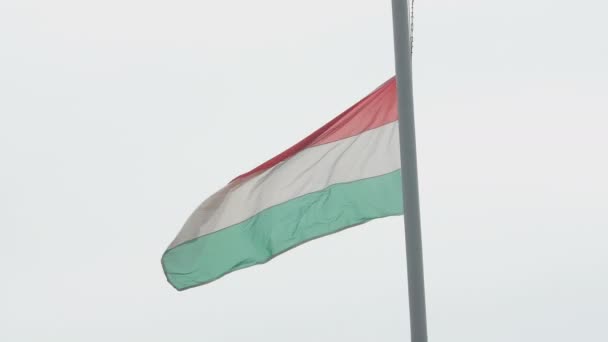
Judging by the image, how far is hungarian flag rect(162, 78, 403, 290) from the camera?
12039 millimetres

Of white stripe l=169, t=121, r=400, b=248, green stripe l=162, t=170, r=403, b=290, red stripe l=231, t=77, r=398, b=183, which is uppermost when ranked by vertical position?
red stripe l=231, t=77, r=398, b=183

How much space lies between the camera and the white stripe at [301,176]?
12.2 meters

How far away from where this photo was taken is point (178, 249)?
12.2 m

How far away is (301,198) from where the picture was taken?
12141mm

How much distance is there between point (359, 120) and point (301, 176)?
0.90 m

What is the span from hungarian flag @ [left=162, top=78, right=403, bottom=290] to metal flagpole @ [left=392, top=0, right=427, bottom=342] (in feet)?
6.27

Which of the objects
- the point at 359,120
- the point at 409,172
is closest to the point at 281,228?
the point at 359,120

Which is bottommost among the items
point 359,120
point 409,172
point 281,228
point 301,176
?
point 281,228

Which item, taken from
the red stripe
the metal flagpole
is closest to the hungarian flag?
the red stripe

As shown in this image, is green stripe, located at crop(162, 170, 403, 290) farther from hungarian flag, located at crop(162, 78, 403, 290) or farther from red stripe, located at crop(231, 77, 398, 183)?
red stripe, located at crop(231, 77, 398, 183)

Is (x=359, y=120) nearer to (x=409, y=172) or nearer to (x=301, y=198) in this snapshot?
(x=301, y=198)

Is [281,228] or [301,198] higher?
[301,198]

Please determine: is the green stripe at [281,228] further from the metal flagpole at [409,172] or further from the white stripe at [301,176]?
the metal flagpole at [409,172]

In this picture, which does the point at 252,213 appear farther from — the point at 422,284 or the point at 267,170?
the point at 422,284
